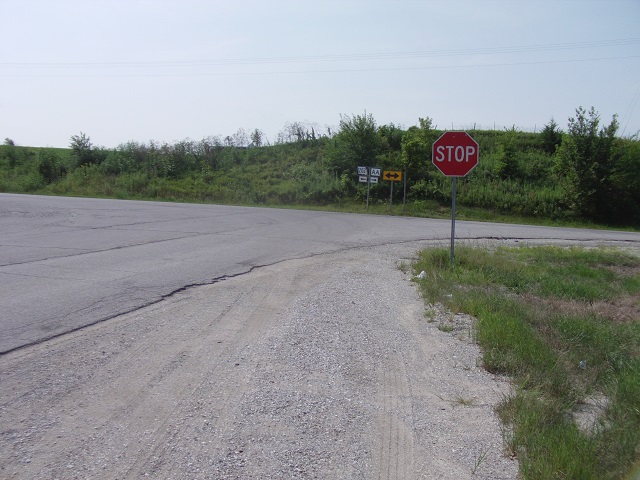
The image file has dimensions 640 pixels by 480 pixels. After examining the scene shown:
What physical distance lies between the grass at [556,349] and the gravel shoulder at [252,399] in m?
0.28

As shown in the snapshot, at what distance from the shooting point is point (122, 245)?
14891 mm

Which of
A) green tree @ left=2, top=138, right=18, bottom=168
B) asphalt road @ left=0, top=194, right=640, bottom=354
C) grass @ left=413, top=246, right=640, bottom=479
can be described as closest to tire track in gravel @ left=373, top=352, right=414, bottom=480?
grass @ left=413, top=246, right=640, bottom=479

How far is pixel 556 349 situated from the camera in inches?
281

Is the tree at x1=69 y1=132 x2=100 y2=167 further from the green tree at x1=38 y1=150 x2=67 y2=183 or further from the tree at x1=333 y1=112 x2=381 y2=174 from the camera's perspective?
the tree at x1=333 y1=112 x2=381 y2=174

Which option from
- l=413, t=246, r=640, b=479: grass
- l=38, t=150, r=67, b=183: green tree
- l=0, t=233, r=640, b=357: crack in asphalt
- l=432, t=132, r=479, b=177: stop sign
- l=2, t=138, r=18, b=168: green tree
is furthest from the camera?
l=2, t=138, r=18, b=168: green tree

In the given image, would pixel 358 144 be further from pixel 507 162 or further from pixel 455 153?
pixel 455 153

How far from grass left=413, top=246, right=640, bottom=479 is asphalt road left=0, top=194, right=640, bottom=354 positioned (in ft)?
14.8

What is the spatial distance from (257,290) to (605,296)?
7039 mm

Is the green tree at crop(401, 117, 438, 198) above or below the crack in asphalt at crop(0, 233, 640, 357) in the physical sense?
above

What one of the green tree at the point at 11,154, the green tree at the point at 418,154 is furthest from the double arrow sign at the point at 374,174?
the green tree at the point at 11,154

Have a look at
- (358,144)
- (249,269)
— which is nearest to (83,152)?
(358,144)

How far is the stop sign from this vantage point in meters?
12.1

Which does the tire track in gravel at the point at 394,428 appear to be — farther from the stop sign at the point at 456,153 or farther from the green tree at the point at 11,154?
the green tree at the point at 11,154

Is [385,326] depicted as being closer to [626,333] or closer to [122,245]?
[626,333]
